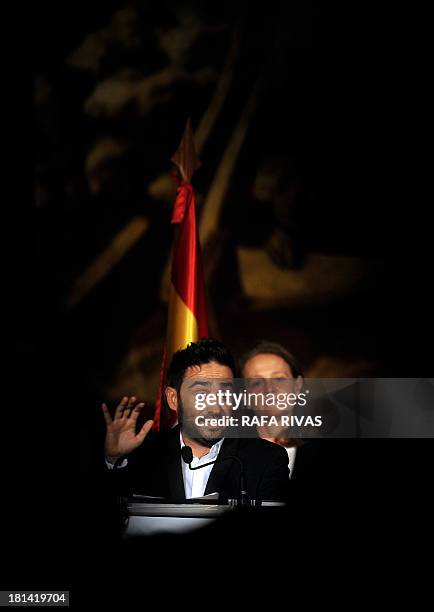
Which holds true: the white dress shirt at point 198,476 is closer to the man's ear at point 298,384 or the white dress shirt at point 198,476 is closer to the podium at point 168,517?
the podium at point 168,517

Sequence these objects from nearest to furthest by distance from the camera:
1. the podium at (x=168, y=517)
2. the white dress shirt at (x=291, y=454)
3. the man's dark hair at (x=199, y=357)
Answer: the podium at (x=168, y=517) < the man's dark hair at (x=199, y=357) < the white dress shirt at (x=291, y=454)

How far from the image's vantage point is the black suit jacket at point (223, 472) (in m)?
2.84

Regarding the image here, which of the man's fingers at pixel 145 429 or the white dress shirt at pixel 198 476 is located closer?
the man's fingers at pixel 145 429

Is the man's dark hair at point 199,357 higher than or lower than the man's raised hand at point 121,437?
higher

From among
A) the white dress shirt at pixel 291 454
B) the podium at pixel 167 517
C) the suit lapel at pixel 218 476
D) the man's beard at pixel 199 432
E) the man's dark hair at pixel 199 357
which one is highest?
the man's dark hair at pixel 199 357

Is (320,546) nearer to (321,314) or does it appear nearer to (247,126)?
(321,314)

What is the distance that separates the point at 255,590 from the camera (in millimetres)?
1655

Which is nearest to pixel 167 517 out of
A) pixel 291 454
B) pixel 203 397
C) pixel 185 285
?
pixel 203 397

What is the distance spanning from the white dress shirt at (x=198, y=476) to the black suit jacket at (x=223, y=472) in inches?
1.3

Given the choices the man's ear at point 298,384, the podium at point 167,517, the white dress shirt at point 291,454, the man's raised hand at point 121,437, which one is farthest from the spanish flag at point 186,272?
the podium at point 167,517

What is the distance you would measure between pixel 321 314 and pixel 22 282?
2.22 meters

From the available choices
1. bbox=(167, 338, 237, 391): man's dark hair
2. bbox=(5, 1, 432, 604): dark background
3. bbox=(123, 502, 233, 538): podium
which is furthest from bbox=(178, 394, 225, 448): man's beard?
bbox=(5, 1, 432, 604): dark background

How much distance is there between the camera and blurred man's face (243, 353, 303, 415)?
4133mm

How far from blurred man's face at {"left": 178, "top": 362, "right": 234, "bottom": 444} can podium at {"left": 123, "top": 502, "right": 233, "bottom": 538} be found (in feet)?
3.03
